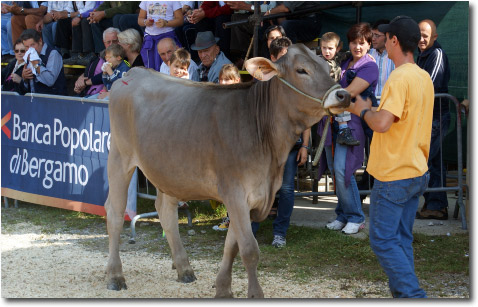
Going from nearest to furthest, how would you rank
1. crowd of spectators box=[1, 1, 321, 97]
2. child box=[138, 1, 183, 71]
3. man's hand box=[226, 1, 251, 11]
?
crowd of spectators box=[1, 1, 321, 97] → man's hand box=[226, 1, 251, 11] → child box=[138, 1, 183, 71]

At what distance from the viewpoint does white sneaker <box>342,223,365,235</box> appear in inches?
293

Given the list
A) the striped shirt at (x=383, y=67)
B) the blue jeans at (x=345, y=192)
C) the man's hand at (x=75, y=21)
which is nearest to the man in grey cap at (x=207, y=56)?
the striped shirt at (x=383, y=67)

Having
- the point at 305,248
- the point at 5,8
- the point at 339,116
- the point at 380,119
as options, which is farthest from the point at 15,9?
the point at 380,119

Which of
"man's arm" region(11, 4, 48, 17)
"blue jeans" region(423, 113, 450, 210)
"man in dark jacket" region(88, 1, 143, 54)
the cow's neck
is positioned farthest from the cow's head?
"man's arm" region(11, 4, 48, 17)

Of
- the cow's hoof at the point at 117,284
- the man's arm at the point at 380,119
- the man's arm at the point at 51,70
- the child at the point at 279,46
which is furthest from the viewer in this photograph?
the man's arm at the point at 51,70

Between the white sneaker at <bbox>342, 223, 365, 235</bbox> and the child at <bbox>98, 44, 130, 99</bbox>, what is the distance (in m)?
3.64

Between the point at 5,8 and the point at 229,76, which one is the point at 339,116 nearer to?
the point at 229,76

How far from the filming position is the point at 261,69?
529cm

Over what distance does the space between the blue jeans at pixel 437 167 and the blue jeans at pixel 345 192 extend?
3.57 feet

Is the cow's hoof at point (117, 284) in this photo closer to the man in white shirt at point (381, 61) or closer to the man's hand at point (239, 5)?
the man in white shirt at point (381, 61)

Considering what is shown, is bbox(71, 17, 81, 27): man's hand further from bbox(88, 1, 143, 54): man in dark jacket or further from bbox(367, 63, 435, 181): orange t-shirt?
bbox(367, 63, 435, 181): orange t-shirt

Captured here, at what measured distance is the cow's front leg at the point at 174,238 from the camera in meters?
6.19

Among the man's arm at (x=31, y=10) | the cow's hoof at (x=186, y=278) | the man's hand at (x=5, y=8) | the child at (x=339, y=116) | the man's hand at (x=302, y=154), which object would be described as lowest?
the cow's hoof at (x=186, y=278)

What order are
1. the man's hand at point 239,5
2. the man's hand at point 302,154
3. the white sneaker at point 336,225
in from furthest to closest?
the man's hand at point 239,5
the white sneaker at point 336,225
the man's hand at point 302,154
